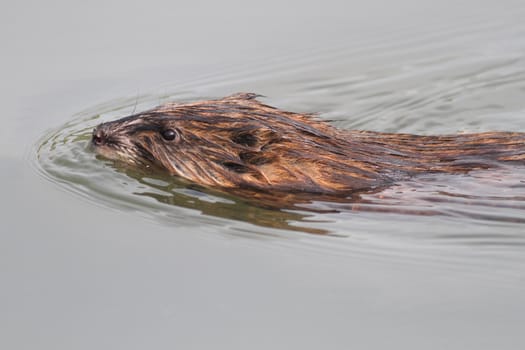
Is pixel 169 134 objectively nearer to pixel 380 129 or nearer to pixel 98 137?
pixel 98 137

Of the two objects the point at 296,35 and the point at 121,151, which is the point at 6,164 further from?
the point at 296,35

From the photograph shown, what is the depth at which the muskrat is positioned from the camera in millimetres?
6289

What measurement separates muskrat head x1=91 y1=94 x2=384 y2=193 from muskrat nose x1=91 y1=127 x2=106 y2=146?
0.54ft

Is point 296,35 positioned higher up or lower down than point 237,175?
higher up

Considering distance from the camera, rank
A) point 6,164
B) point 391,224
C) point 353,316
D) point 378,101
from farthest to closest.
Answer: point 378,101 → point 6,164 → point 391,224 → point 353,316

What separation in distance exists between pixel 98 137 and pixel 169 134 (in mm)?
633

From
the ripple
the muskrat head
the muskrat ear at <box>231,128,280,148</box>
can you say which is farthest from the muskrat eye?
the muskrat ear at <box>231,128,280,148</box>

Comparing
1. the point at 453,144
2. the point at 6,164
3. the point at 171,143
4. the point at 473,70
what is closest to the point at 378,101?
the point at 473,70

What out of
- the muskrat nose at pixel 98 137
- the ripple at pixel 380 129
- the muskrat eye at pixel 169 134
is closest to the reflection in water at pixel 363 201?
the ripple at pixel 380 129

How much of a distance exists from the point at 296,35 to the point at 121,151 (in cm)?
295

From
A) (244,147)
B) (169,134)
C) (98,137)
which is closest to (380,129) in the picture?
(244,147)

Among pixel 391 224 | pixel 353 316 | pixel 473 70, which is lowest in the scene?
pixel 353 316

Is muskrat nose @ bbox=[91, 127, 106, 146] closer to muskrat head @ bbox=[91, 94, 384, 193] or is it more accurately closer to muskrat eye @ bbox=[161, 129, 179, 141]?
muskrat head @ bbox=[91, 94, 384, 193]

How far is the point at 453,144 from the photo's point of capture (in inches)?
257
